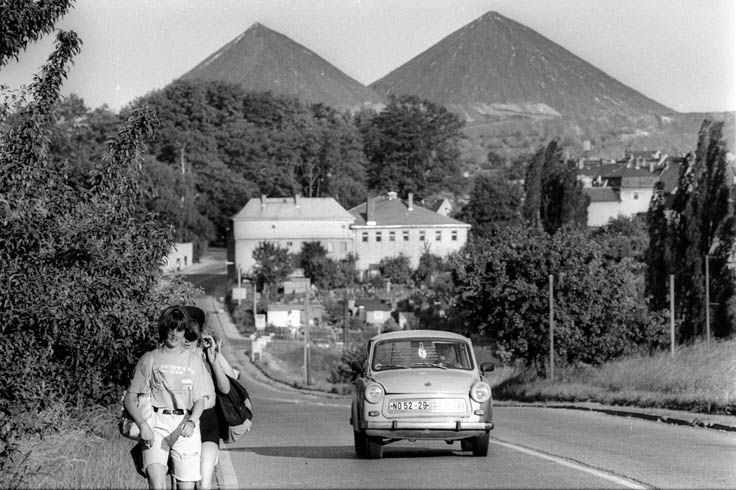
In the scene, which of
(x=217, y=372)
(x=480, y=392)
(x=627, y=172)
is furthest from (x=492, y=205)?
(x=217, y=372)

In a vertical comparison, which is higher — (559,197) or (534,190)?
(534,190)

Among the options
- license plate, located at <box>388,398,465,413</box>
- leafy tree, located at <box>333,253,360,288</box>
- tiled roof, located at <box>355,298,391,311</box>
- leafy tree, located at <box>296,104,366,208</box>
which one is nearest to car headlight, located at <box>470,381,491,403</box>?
license plate, located at <box>388,398,465,413</box>

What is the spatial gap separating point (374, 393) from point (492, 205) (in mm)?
A: 111954

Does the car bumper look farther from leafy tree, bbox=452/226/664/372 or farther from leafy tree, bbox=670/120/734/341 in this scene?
leafy tree, bbox=670/120/734/341

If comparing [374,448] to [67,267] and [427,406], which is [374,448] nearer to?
[427,406]

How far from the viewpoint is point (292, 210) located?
116 m

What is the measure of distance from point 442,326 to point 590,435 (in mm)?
61958

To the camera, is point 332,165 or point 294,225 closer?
point 294,225

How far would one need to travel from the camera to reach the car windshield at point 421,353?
632 inches

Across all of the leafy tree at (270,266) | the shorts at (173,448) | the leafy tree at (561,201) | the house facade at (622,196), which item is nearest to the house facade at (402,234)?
the leafy tree at (270,266)

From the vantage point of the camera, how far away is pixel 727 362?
29719mm

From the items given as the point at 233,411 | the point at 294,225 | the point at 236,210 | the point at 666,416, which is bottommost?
the point at 666,416

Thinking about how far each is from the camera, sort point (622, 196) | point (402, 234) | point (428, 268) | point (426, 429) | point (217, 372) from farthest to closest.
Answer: point (622, 196) → point (402, 234) → point (428, 268) → point (426, 429) → point (217, 372)

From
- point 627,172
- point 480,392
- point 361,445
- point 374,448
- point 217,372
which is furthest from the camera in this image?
point 627,172
